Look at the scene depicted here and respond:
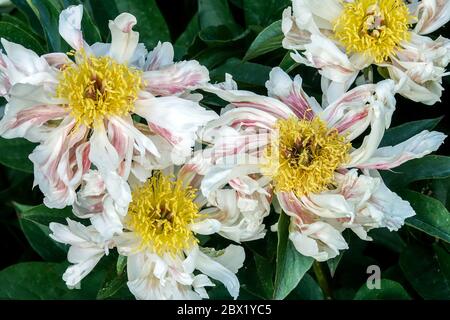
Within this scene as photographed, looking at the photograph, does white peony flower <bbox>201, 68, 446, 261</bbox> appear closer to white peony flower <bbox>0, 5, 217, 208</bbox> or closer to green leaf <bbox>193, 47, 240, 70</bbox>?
white peony flower <bbox>0, 5, 217, 208</bbox>

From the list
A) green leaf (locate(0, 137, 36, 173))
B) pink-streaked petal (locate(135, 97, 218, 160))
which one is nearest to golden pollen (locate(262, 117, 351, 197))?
pink-streaked petal (locate(135, 97, 218, 160))

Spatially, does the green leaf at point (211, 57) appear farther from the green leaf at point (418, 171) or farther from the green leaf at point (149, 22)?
the green leaf at point (418, 171)

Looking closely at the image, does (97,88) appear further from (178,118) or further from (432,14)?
(432,14)

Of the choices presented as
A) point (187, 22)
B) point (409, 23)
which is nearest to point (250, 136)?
point (409, 23)

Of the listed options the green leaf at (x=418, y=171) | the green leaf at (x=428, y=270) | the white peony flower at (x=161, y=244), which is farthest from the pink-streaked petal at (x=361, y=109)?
the green leaf at (x=428, y=270)

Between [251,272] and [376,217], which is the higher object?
[376,217]

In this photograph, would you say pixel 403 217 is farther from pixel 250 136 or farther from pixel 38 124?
pixel 38 124
